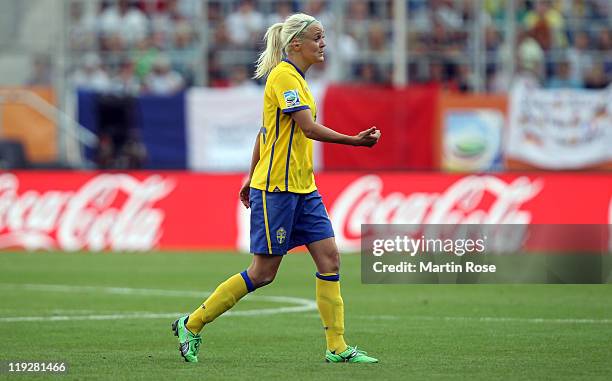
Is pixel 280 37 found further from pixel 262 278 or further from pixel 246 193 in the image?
pixel 262 278

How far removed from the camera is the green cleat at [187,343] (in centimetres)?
945

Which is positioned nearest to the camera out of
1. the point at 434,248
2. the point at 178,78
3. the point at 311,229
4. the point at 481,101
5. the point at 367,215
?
the point at 311,229

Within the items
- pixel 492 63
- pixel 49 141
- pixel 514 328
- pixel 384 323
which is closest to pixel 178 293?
pixel 384 323

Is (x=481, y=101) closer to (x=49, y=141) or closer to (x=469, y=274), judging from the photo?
(x=49, y=141)

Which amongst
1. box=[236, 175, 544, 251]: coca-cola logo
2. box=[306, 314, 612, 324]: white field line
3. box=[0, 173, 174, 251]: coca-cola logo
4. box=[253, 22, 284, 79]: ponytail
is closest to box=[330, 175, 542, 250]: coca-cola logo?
box=[236, 175, 544, 251]: coca-cola logo

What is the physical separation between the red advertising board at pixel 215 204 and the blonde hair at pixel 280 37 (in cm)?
1122

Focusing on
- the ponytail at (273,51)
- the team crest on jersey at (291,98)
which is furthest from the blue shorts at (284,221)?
the ponytail at (273,51)

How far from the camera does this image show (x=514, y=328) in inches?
461

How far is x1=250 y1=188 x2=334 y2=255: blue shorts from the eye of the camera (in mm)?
9344

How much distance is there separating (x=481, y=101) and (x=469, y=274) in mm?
13098

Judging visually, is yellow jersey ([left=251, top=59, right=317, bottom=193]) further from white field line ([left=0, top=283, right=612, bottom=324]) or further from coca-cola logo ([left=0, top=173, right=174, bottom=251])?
coca-cola logo ([left=0, top=173, right=174, bottom=251])

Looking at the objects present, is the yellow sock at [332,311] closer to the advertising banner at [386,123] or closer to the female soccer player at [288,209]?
the female soccer player at [288,209]

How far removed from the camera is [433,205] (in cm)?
2092

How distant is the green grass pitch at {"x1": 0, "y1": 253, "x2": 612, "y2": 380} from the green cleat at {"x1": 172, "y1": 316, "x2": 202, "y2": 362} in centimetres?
11
